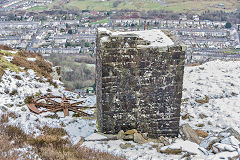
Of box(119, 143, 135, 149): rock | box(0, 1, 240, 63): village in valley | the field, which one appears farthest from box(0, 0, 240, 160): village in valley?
the field

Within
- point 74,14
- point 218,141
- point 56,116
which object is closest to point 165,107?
point 218,141

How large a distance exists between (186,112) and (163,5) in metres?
103

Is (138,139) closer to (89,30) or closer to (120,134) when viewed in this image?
(120,134)

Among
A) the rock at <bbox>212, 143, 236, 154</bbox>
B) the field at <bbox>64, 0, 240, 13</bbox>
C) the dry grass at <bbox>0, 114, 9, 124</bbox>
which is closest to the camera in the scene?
the rock at <bbox>212, 143, 236, 154</bbox>

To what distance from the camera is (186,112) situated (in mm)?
11008

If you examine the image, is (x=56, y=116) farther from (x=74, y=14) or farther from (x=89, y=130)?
(x=74, y=14)

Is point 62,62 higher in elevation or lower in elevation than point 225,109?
lower

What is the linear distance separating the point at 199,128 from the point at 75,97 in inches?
208

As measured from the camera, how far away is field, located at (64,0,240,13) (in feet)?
340

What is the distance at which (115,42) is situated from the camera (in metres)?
7.27

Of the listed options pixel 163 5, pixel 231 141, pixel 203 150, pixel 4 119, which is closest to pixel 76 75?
pixel 4 119

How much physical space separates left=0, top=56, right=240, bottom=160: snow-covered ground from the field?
92031 millimetres

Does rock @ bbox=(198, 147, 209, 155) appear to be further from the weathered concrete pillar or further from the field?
the field

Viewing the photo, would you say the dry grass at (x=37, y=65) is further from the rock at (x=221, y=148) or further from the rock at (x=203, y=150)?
the rock at (x=221, y=148)
